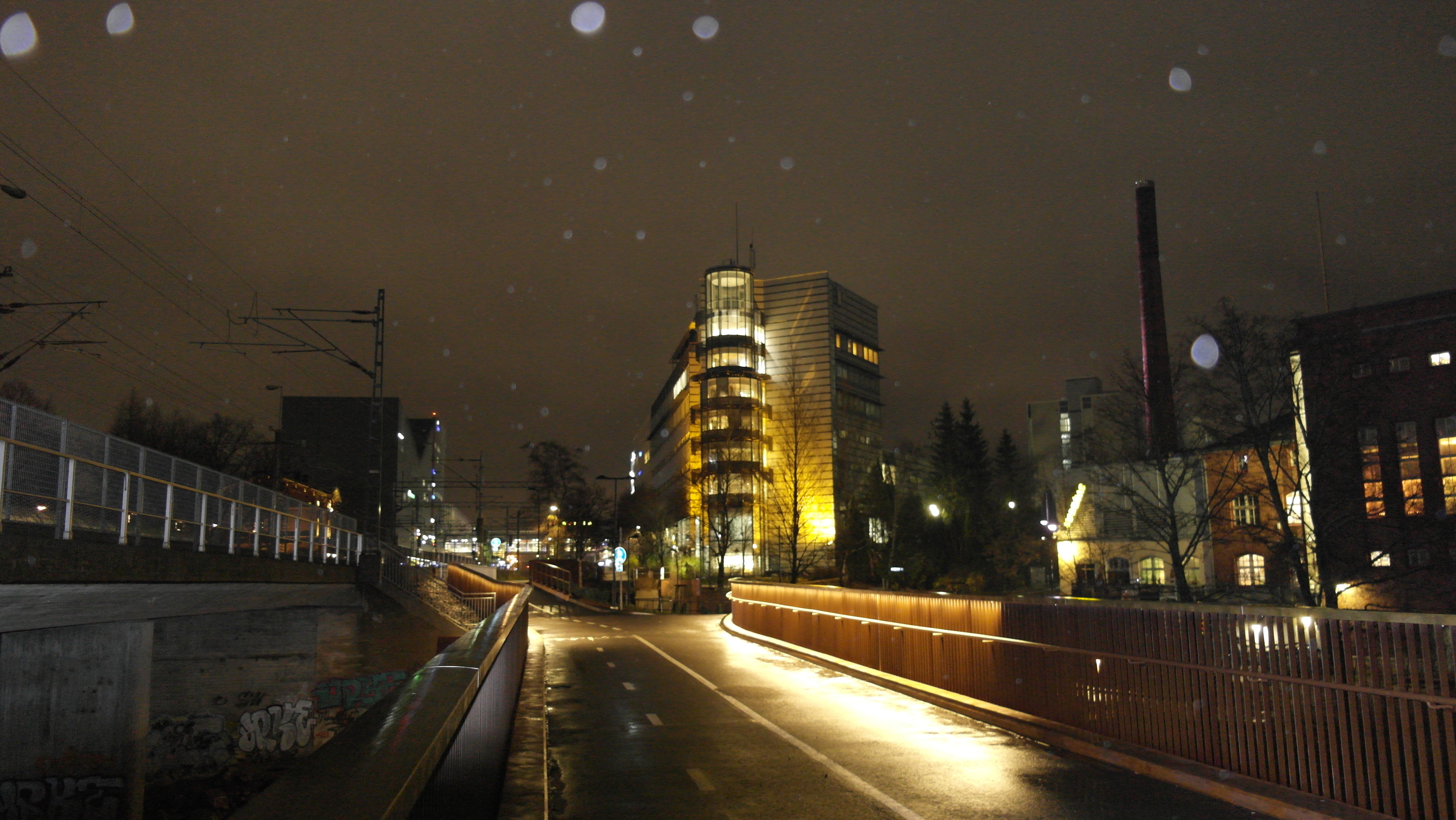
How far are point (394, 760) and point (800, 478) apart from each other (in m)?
78.7

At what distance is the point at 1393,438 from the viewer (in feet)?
158

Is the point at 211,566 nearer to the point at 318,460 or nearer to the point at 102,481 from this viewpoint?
the point at 102,481

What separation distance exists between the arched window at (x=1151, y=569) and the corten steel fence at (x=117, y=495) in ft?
173

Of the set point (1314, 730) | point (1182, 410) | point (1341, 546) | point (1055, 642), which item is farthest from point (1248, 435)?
point (1314, 730)

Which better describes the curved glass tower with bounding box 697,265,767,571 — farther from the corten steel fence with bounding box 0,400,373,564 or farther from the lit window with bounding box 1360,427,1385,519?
the corten steel fence with bounding box 0,400,373,564

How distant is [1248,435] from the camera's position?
36.2m

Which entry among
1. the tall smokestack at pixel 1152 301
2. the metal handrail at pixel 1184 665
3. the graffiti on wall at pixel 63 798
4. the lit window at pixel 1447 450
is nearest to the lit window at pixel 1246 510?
the lit window at pixel 1447 450

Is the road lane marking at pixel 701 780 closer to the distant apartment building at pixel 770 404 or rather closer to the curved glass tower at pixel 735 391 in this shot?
the distant apartment building at pixel 770 404

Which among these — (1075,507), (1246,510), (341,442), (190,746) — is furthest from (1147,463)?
(341,442)

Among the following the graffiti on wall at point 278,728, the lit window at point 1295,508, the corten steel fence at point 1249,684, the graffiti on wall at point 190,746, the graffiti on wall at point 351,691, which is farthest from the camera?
the lit window at point 1295,508

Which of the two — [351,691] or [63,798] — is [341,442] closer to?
[351,691]

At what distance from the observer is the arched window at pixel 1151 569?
215ft

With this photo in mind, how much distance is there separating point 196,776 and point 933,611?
21.0m

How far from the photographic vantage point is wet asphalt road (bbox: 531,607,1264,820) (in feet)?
30.7
